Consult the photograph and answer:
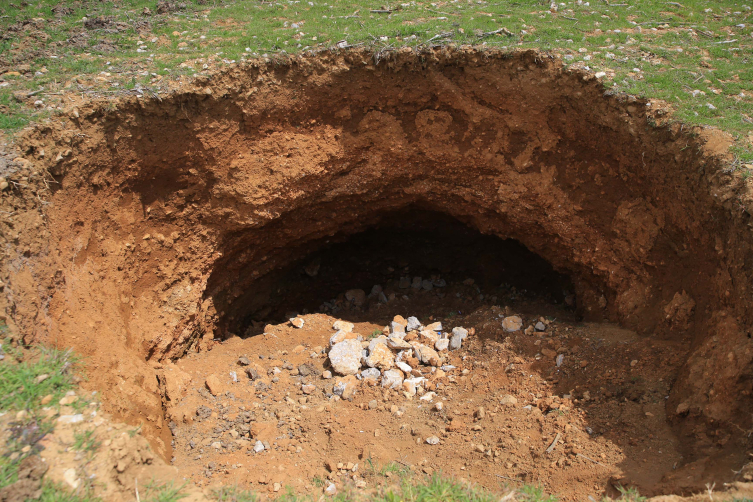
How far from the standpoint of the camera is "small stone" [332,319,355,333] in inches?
255

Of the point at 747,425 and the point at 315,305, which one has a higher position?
the point at 747,425

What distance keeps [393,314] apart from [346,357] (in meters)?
1.80

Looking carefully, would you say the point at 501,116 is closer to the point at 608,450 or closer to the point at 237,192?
the point at 237,192

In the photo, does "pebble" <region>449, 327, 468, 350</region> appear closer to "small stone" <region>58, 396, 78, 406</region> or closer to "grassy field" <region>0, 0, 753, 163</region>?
"grassy field" <region>0, 0, 753, 163</region>

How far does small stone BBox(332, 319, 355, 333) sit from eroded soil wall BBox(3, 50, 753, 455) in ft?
4.65

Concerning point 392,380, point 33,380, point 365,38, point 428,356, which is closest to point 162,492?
point 33,380

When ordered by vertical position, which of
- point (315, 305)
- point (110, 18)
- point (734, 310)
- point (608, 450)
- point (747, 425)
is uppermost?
point (110, 18)

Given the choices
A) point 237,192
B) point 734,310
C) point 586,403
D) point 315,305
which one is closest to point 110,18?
point 237,192

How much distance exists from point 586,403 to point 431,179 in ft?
11.2

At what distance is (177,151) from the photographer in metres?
5.31

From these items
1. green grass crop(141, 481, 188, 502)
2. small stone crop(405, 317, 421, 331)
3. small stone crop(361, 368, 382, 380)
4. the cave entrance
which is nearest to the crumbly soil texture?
small stone crop(361, 368, 382, 380)

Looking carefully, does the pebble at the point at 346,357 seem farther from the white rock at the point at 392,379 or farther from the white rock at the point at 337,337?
the white rock at the point at 392,379

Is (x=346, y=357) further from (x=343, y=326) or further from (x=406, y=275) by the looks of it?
(x=406, y=275)

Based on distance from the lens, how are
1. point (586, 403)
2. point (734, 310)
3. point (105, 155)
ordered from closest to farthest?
point (734, 310), point (586, 403), point (105, 155)
